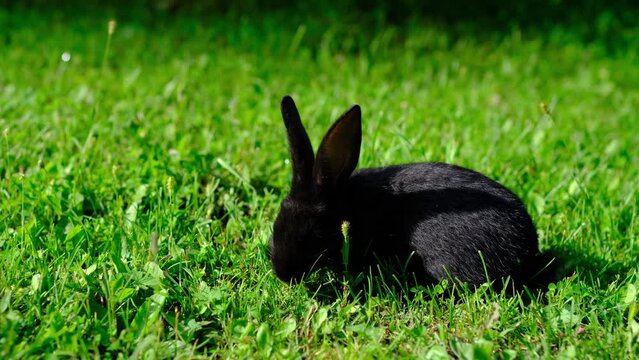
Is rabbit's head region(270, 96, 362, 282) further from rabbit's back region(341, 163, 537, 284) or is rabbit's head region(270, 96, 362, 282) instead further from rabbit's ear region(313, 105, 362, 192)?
rabbit's back region(341, 163, 537, 284)

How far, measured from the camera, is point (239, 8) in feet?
26.6

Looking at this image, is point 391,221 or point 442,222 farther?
point 391,221

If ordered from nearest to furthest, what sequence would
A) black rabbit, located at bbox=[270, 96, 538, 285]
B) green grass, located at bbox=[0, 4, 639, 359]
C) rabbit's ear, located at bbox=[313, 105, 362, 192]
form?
green grass, located at bbox=[0, 4, 639, 359]
rabbit's ear, located at bbox=[313, 105, 362, 192]
black rabbit, located at bbox=[270, 96, 538, 285]

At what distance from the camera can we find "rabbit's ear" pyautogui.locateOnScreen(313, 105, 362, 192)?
3020 millimetres

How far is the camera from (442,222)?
10.6 feet

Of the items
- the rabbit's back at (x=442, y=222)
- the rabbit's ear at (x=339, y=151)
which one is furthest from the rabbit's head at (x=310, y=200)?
the rabbit's back at (x=442, y=222)

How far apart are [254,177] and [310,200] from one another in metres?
0.97

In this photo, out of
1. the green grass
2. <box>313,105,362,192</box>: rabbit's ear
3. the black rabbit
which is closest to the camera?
the green grass

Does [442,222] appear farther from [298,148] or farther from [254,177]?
[254,177]

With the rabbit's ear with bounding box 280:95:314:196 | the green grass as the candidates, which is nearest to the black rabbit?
the rabbit's ear with bounding box 280:95:314:196

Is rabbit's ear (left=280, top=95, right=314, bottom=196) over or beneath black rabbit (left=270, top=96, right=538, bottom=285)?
over

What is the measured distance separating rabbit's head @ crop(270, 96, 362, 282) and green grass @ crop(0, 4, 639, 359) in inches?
5.4

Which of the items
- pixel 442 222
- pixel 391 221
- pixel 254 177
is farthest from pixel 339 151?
pixel 254 177

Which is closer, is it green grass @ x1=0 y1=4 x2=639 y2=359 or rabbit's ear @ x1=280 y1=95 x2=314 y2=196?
green grass @ x1=0 y1=4 x2=639 y2=359
